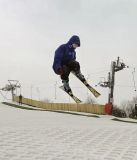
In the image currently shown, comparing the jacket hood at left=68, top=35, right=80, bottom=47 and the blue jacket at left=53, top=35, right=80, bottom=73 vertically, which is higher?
the jacket hood at left=68, top=35, right=80, bottom=47

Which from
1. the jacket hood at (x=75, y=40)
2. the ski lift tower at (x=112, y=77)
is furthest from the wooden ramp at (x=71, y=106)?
the jacket hood at (x=75, y=40)

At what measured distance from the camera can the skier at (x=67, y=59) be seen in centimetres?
2492

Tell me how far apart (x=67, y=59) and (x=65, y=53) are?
0.34 metres

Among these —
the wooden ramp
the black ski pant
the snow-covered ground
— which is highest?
the black ski pant

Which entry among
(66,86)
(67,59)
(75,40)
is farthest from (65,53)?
(66,86)

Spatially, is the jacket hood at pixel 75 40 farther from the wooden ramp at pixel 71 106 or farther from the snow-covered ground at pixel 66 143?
the wooden ramp at pixel 71 106

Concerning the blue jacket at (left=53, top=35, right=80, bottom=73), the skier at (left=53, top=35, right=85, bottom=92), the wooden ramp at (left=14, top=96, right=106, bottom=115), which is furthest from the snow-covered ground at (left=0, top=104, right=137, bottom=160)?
the wooden ramp at (left=14, top=96, right=106, bottom=115)

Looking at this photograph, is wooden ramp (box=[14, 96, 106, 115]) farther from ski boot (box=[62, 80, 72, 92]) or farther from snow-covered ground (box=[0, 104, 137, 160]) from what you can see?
ski boot (box=[62, 80, 72, 92])

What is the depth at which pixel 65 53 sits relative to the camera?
82.8 ft

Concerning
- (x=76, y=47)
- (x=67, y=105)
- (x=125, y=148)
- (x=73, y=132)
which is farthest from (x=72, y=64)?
(x=67, y=105)

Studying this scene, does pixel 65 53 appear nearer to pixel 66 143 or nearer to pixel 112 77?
pixel 66 143

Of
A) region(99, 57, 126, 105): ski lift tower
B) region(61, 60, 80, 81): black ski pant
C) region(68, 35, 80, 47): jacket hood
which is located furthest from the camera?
region(99, 57, 126, 105): ski lift tower

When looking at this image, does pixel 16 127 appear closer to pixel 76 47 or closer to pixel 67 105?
pixel 76 47

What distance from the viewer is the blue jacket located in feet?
81.6
